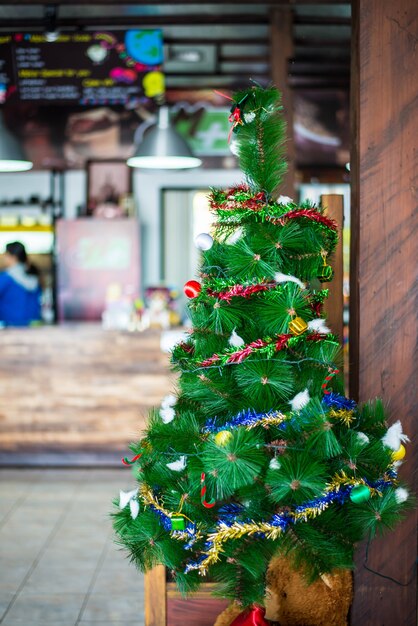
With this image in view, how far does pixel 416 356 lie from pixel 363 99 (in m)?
0.86

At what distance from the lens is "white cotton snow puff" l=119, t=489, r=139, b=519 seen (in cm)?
236

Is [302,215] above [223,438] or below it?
above

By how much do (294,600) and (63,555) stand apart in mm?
2029

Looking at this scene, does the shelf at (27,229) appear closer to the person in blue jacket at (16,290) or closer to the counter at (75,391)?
the person in blue jacket at (16,290)

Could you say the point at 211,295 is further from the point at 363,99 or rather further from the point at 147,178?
the point at 147,178

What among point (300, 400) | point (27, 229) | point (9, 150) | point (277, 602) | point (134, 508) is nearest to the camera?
point (300, 400)

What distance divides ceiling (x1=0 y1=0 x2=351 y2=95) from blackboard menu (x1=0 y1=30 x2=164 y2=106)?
0.53ft

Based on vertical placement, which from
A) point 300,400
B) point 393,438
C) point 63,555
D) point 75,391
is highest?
point 300,400

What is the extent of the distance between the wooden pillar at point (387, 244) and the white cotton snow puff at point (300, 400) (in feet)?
1.89

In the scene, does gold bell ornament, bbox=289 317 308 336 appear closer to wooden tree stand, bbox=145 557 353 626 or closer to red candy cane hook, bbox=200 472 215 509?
red candy cane hook, bbox=200 472 215 509

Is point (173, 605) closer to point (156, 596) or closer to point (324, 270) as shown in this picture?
point (156, 596)

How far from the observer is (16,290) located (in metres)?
6.95

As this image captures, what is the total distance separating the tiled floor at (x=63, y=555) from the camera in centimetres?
358

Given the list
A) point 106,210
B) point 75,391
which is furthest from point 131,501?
point 106,210
